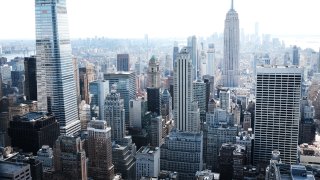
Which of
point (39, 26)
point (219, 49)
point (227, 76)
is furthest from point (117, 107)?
point (219, 49)

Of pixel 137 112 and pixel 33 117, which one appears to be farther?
pixel 137 112

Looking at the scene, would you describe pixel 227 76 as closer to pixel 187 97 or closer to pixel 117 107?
pixel 187 97

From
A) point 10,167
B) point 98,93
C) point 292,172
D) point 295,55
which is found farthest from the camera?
point 295,55

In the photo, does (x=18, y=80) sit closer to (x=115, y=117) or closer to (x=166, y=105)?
(x=166, y=105)

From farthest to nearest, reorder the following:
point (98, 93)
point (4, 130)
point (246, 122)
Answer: point (98, 93), point (246, 122), point (4, 130)

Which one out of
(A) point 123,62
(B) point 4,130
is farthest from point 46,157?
(A) point 123,62

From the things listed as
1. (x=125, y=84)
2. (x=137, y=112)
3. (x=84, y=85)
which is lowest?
(x=137, y=112)

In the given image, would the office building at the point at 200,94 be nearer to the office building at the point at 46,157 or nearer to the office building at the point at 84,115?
the office building at the point at 84,115

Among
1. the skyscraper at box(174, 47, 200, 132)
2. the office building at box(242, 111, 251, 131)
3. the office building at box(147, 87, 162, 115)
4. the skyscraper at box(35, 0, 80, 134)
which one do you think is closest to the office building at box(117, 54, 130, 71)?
the office building at box(147, 87, 162, 115)
